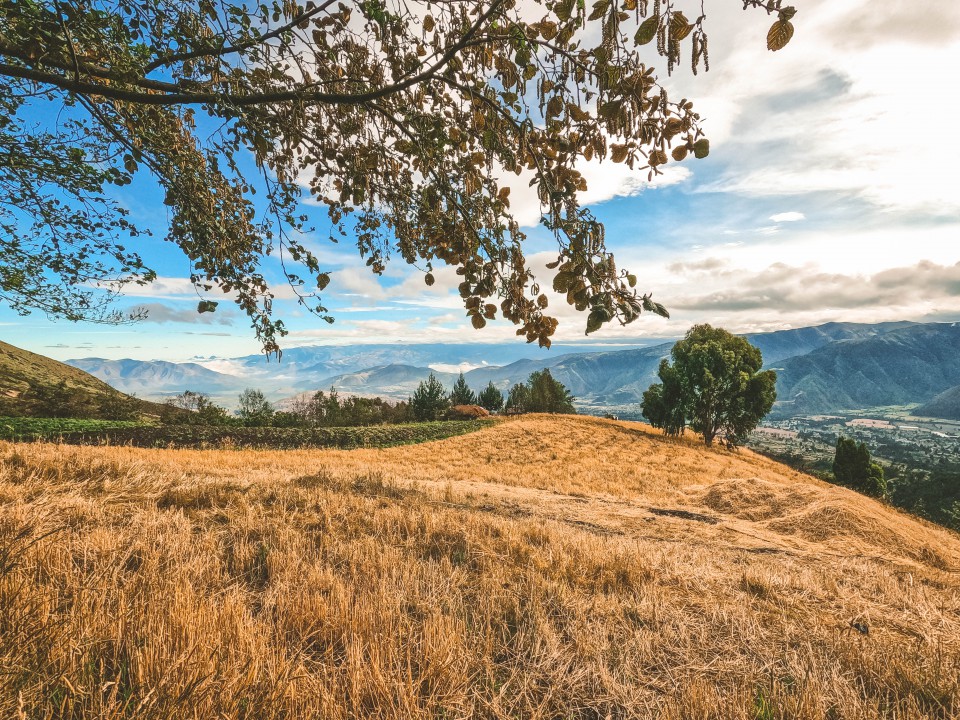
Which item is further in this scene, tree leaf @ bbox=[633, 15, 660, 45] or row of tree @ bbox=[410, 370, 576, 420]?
row of tree @ bbox=[410, 370, 576, 420]

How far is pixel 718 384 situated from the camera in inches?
1511

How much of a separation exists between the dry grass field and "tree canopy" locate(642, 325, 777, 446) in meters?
35.7

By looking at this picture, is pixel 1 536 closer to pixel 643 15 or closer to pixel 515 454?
pixel 643 15

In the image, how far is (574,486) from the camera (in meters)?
17.2

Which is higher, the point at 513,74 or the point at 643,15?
the point at 513,74

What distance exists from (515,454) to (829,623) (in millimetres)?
26490

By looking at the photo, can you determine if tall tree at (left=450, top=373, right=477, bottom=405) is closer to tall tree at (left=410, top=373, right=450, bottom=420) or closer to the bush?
tall tree at (left=410, top=373, right=450, bottom=420)

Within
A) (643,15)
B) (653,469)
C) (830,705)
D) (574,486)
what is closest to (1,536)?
(643,15)

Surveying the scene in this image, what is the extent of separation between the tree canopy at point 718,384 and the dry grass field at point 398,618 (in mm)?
35664

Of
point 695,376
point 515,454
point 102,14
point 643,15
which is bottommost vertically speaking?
point 515,454

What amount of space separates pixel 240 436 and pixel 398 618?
3502 cm

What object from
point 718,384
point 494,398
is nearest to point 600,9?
point 718,384

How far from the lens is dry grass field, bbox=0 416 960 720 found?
2.10 metres

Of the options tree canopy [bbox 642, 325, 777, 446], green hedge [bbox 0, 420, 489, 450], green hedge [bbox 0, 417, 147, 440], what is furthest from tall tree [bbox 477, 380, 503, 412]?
green hedge [bbox 0, 417, 147, 440]
